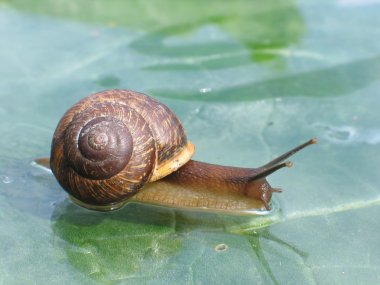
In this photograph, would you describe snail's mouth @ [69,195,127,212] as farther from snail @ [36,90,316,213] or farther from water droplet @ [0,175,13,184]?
water droplet @ [0,175,13,184]

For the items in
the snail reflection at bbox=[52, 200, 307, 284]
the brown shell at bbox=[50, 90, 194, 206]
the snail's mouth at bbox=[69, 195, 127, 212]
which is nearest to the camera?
the snail reflection at bbox=[52, 200, 307, 284]

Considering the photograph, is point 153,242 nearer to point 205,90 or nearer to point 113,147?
point 113,147

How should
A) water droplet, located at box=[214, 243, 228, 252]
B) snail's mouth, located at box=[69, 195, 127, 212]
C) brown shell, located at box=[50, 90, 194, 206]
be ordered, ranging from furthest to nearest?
1. snail's mouth, located at box=[69, 195, 127, 212]
2. brown shell, located at box=[50, 90, 194, 206]
3. water droplet, located at box=[214, 243, 228, 252]

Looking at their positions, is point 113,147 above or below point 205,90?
above

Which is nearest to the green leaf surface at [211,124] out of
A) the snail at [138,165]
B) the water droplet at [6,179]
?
the water droplet at [6,179]

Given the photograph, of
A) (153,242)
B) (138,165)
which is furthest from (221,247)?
(138,165)

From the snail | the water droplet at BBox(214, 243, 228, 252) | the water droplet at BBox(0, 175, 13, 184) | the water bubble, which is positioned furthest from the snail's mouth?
the water bubble

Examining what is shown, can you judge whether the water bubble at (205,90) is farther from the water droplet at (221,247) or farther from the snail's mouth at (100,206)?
the water droplet at (221,247)
